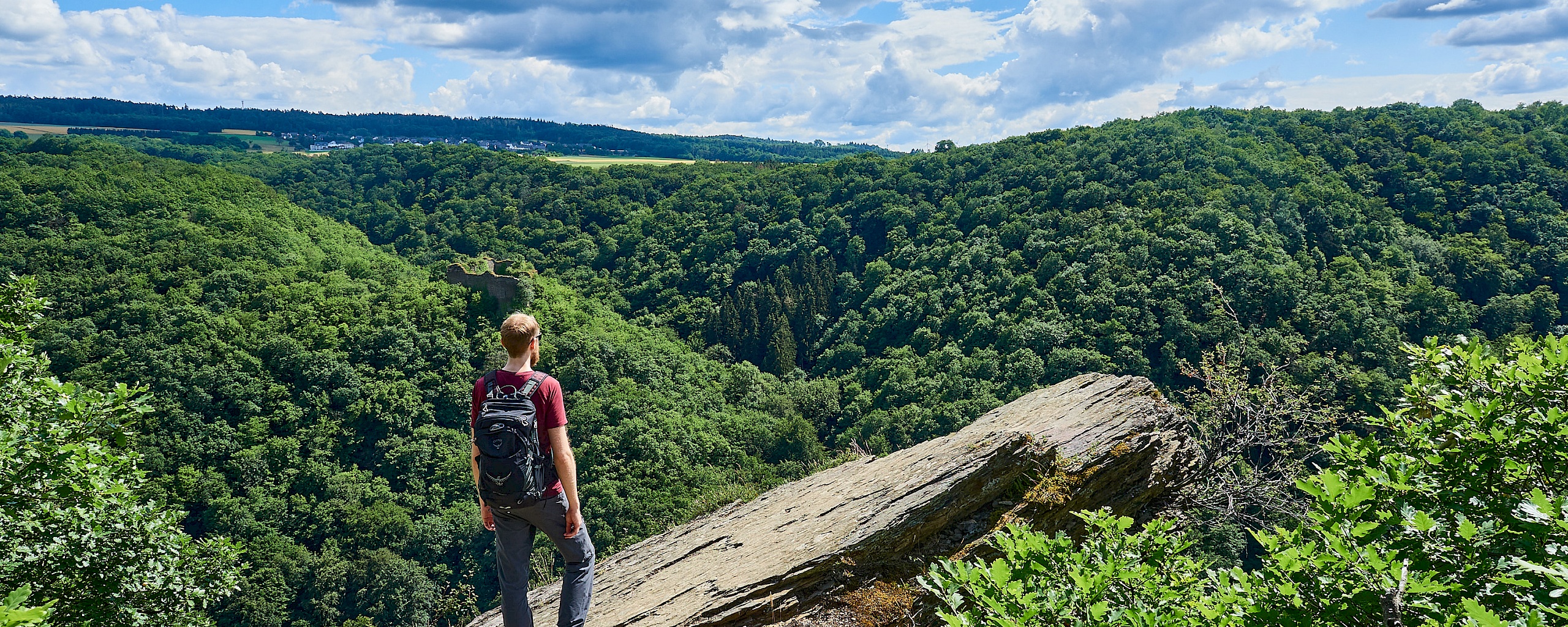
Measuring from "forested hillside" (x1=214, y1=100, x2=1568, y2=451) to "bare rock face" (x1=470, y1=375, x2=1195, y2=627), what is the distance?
30.3 m

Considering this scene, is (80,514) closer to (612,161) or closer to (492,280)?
(492,280)

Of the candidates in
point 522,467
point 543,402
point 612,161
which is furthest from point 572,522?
point 612,161

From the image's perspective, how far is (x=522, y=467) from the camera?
531cm

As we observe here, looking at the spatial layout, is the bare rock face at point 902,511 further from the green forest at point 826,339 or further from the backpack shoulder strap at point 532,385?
the backpack shoulder strap at point 532,385

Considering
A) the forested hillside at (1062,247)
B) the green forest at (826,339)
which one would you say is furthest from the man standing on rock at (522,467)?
the forested hillside at (1062,247)

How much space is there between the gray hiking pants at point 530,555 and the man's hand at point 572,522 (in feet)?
0.08

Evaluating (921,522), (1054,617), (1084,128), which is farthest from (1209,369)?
(1084,128)

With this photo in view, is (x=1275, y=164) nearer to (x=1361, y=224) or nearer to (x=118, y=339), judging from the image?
(x=1361, y=224)

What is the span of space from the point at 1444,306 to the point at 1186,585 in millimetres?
62075

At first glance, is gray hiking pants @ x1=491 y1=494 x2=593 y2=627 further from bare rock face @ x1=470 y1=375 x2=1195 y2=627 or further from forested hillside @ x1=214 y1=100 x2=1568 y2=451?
forested hillside @ x1=214 y1=100 x2=1568 y2=451

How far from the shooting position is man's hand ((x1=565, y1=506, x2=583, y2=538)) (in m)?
5.71

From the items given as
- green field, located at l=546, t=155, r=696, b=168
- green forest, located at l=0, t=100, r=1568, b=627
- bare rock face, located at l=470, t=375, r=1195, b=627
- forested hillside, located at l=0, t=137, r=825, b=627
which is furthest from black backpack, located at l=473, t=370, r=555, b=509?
green field, located at l=546, t=155, r=696, b=168

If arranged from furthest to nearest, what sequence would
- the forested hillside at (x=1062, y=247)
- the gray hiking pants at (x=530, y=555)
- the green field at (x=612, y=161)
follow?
the green field at (x=612, y=161)
the forested hillside at (x=1062, y=247)
the gray hiking pants at (x=530, y=555)

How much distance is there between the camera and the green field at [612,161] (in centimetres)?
12875
